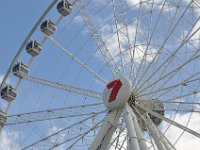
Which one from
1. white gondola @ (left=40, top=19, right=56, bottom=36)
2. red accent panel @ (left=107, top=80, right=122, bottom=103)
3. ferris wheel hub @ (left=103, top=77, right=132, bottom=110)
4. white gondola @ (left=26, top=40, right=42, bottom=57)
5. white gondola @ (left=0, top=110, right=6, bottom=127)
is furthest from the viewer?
white gondola @ (left=26, top=40, right=42, bottom=57)

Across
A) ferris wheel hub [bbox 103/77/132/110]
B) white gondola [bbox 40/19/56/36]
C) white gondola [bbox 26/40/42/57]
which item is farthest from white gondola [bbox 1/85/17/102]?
ferris wheel hub [bbox 103/77/132/110]

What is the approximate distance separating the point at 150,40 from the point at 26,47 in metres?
7.98

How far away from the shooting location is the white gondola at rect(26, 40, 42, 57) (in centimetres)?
2773

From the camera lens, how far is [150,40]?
23.5 m

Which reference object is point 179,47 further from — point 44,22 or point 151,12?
point 44,22

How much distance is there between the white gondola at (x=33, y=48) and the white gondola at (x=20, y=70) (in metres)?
0.90

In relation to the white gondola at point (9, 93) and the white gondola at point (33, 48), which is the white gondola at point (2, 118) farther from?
the white gondola at point (33, 48)

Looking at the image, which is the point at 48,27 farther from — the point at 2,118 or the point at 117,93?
the point at 117,93

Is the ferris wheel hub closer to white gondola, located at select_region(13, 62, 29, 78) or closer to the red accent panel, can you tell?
the red accent panel

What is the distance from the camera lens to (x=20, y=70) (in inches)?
1082

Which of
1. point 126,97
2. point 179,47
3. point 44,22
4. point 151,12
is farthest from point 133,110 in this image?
point 44,22

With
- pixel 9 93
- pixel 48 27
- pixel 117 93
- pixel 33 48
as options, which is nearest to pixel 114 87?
pixel 117 93

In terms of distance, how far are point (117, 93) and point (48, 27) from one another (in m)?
7.91

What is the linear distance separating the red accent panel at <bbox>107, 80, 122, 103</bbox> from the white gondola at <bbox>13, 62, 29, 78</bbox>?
24.1ft
